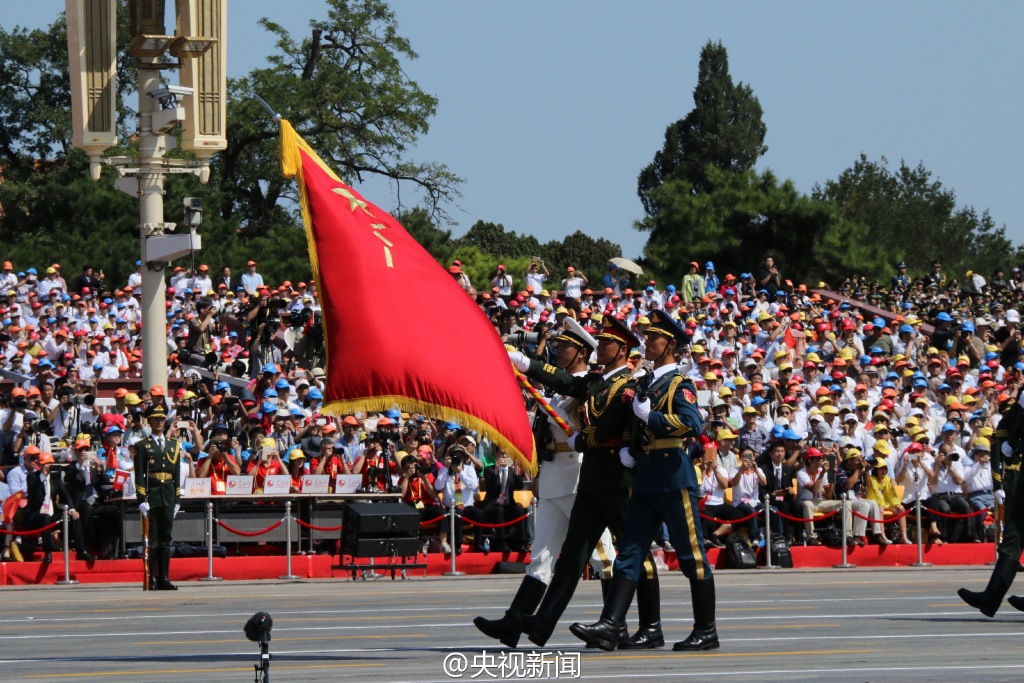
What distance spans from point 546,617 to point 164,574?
9181 millimetres

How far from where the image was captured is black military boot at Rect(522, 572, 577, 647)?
10.8 meters

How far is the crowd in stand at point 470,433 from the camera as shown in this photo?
2192cm

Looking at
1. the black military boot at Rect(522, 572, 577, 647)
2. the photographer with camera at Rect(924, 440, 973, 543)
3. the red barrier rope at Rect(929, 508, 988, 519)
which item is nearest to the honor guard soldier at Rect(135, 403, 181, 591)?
the black military boot at Rect(522, 572, 577, 647)

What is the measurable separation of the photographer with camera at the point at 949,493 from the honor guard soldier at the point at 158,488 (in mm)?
9561

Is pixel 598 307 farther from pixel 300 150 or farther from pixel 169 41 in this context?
pixel 300 150

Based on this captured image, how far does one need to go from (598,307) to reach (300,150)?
21.4 meters

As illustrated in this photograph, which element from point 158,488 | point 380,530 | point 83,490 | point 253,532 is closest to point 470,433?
point 380,530

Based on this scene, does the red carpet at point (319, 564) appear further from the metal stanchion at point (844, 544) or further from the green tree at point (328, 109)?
the green tree at point (328, 109)

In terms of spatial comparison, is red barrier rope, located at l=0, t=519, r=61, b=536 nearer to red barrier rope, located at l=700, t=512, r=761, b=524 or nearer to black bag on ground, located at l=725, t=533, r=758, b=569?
red barrier rope, located at l=700, t=512, r=761, b=524

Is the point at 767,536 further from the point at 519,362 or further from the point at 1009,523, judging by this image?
the point at 519,362

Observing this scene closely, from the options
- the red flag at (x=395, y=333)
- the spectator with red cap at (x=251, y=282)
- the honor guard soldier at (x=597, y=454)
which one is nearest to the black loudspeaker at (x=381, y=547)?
the honor guard soldier at (x=597, y=454)

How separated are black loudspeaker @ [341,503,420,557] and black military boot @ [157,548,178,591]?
2149mm

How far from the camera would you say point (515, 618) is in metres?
10.9

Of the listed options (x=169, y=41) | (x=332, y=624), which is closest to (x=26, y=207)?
(x=169, y=41)
